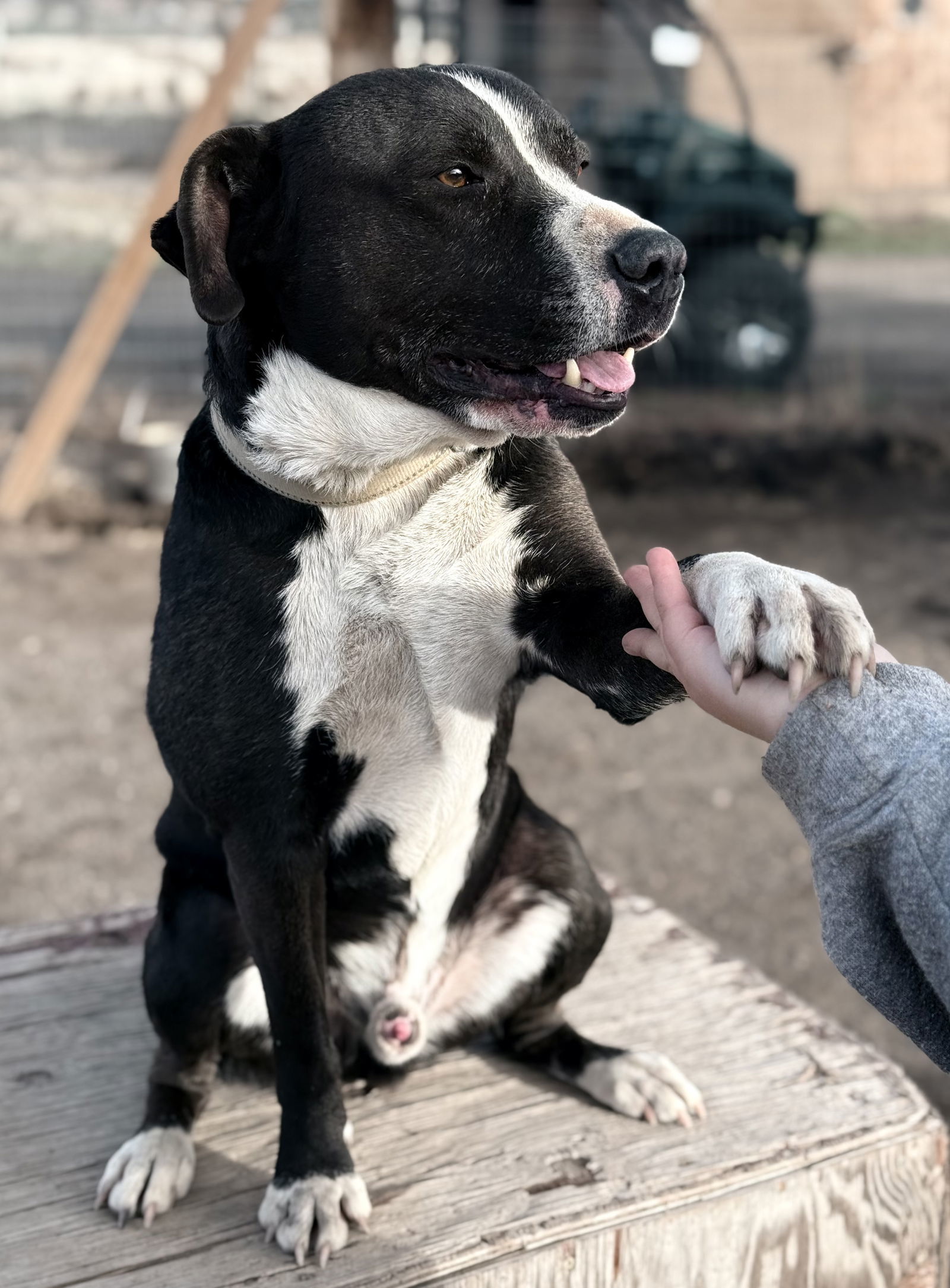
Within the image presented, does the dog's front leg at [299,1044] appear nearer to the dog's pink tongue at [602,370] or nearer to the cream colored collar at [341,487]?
the cream colored collar at [341,487]

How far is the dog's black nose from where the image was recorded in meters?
1.53

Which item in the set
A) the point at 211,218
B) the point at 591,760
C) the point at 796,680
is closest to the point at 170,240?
the point at 211,218

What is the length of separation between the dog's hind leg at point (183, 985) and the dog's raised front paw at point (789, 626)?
0.80 m

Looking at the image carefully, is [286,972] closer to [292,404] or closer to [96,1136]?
[96,1136]

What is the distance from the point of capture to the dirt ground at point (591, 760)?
3.58 metres

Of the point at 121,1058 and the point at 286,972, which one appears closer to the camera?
the point at 286,972

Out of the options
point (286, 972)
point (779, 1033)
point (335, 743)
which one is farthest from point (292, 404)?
point (779, 1033)

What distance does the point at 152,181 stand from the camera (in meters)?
6.85

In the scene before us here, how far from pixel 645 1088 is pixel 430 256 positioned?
1.14m

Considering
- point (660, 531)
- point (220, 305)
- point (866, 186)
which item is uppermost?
point (220, 305)

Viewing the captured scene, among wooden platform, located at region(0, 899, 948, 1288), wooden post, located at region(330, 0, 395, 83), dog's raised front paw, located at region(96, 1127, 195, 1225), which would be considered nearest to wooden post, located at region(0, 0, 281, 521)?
wooden post, located at region(330, 0, 395, 83)

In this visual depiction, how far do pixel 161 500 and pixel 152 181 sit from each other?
1.71 m

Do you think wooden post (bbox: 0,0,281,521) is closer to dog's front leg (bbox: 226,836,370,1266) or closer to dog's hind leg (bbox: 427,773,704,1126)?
dog's hind leg (bbox: 427,773,704,1126)

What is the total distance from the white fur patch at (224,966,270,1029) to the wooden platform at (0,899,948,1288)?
0.16 m
